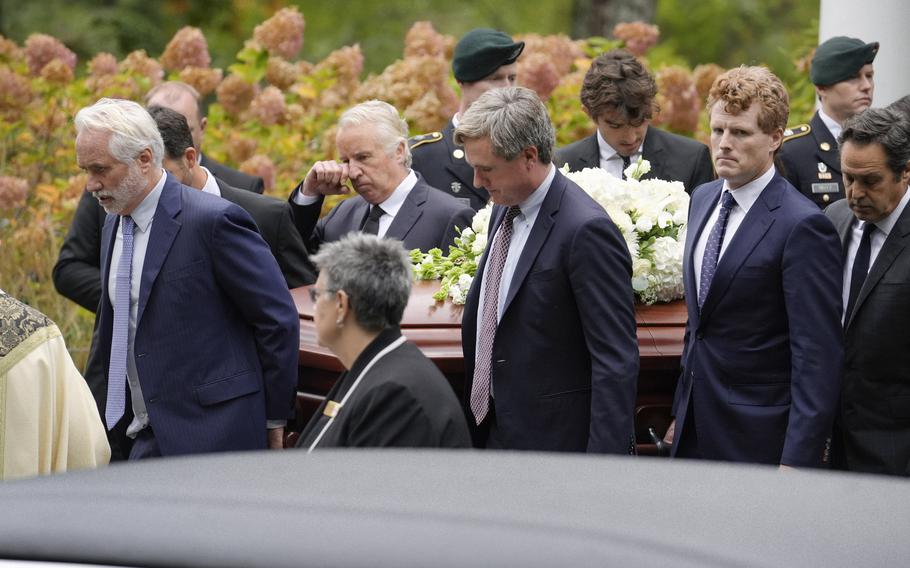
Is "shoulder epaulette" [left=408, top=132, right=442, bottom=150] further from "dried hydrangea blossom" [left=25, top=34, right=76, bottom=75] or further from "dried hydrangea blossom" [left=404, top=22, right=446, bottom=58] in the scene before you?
"dried hydrangea blossom" [left=25, top=34, right=76, bottom=75]

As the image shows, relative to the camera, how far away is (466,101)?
618 cm

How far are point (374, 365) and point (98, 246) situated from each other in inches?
100

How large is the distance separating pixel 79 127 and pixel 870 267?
2.52 m

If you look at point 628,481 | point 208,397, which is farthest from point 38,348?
point 628,481

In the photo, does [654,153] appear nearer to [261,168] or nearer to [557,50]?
[261,168]

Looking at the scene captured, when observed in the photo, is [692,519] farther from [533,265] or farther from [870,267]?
[870,267]

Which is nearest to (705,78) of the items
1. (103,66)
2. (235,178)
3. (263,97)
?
(263,97)

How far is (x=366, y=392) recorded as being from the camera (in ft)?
10.6

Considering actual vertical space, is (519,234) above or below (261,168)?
below

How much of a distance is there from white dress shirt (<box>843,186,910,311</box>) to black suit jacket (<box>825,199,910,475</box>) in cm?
3

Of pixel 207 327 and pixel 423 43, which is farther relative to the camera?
pixel 423 43

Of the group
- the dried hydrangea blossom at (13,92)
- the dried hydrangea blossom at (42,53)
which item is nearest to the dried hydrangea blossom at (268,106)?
the dried hydrangea blossom at (42,53)

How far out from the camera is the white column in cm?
716

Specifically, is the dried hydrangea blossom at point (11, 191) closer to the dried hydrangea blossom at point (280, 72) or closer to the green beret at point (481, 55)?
the dried hydrangea blossom at point (280, 72)
